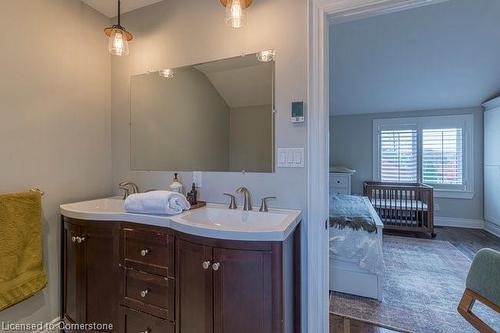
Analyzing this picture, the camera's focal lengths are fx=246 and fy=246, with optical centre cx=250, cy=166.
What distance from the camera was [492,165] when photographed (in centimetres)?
388

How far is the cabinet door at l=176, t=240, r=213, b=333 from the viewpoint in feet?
3.80

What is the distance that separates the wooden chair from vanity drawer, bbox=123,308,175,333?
1.52 meters

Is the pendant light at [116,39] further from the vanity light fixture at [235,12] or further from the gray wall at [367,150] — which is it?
the gray wall at [367,150]

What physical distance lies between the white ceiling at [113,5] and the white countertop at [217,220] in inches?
61.2

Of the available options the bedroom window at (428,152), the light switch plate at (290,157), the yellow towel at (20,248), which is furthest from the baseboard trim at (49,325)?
the bedroom window at (428,152)

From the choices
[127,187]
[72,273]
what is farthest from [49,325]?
[127,187]

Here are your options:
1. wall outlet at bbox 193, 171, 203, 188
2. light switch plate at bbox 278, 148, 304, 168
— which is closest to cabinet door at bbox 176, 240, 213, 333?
wall outlet at bbox 193, 171, 203, 188

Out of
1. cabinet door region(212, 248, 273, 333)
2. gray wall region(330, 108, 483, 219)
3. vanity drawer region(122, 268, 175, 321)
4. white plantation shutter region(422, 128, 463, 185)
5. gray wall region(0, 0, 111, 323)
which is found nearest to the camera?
cabinet door region(212, 248, 273, 333)

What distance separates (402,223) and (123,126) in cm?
436

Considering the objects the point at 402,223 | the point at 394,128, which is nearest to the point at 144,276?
the point at 402,223

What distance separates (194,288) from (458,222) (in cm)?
523

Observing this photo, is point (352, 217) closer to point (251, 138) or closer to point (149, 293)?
point (251, 138)

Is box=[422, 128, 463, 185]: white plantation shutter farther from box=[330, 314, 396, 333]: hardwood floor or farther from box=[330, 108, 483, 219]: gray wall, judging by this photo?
box=[330, 314, 396, 333]: hardwood floor

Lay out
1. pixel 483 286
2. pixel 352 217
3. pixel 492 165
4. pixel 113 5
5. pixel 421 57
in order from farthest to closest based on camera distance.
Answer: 1. pixel 492 165
2. pixel 421 57
3. pixel 352 217
4. pixel 113 5
5. pixel 483 286
